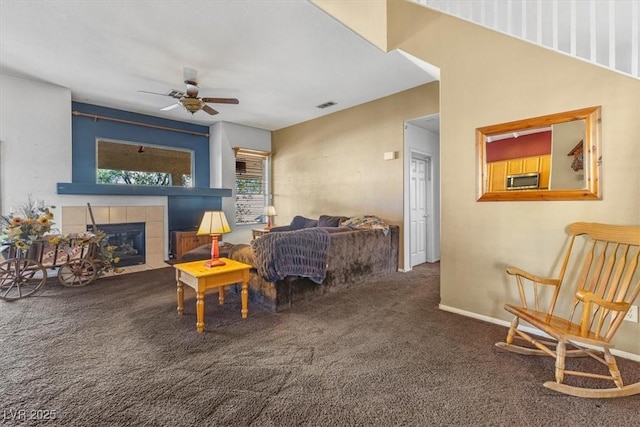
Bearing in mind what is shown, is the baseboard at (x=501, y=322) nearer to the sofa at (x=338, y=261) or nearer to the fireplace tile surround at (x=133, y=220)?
the sofa at (x=338, y=261)

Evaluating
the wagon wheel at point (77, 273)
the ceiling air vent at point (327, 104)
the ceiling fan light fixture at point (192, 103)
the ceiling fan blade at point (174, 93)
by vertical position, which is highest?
the ceiling air vent at point (327, 104)

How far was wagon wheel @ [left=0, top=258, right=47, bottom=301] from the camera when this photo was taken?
11.6 ft

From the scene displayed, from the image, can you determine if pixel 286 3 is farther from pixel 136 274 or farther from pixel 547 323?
pixel 136 274

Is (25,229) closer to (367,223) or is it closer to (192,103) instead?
(192,103)

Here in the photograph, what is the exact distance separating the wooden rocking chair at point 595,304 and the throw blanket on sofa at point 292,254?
182cm

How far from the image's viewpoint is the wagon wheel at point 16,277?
3.55 m

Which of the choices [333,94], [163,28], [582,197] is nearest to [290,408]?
[582,197]

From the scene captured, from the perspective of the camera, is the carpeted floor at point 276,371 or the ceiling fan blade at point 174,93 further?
the ceiling fan blade at point 174,93

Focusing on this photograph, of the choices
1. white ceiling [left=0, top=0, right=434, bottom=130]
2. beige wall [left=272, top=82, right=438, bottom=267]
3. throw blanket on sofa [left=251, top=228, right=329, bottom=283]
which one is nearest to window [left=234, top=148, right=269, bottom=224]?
beige wall [left=272, top=82, right=438, bottom=267]

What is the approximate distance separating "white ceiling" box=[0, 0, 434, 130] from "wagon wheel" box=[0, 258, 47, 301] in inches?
96.7

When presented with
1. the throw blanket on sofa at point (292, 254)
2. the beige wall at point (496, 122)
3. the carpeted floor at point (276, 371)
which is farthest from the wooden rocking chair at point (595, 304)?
the throw blanket on sofa at point (292, 254)

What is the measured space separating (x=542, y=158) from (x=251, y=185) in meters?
5.61

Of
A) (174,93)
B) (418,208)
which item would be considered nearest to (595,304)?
(418,208)

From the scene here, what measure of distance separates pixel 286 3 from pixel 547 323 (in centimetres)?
317
